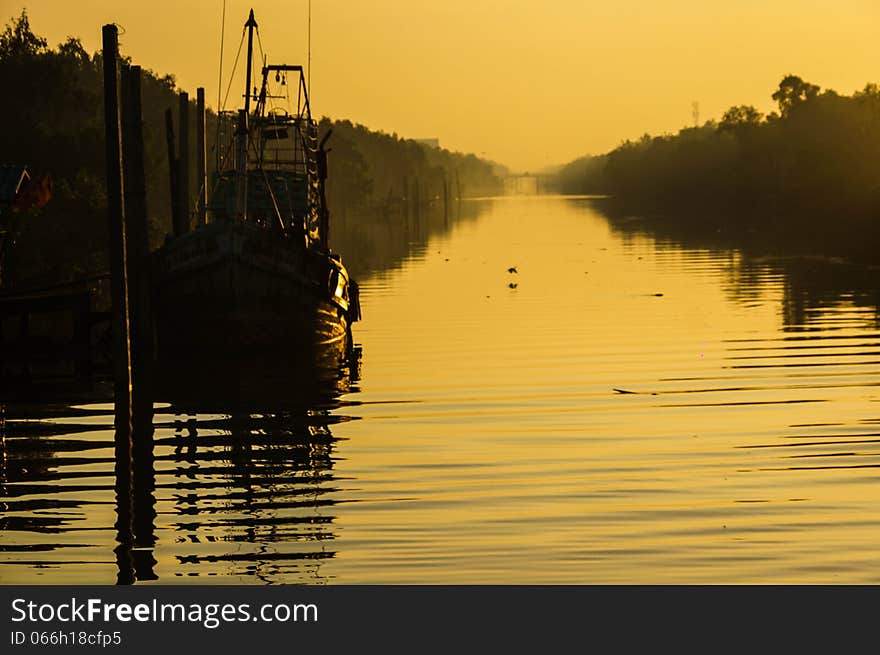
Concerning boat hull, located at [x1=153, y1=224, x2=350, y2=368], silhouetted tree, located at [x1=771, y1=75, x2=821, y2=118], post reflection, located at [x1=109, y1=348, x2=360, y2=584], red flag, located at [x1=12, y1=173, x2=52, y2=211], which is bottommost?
post reflection, located at [x1=109, y1=348, x2=360, y2=584]

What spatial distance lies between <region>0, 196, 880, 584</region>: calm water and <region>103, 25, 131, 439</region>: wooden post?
0.88 m

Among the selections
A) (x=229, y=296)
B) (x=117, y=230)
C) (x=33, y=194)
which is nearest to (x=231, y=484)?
(x=117, y=230)

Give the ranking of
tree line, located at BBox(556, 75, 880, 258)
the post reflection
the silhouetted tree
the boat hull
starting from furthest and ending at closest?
the silhouetted tree < tree line, located at BBox(556, 75, 880, 258) < the boat hull < the post reflection


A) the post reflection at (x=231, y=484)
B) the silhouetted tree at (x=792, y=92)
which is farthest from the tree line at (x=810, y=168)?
the post reflection at (x=231, y=484)

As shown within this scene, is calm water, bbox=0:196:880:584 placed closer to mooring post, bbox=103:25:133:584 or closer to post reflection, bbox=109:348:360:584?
post reflection, bbox=109:348:360:584

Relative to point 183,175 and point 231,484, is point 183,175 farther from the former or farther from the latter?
point 231,484

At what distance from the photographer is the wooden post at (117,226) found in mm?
26422

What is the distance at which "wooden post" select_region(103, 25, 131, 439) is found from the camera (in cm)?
2642

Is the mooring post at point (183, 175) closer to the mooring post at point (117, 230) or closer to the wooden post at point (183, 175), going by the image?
the wooden post at point (183, 175)

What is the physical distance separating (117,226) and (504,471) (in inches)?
374

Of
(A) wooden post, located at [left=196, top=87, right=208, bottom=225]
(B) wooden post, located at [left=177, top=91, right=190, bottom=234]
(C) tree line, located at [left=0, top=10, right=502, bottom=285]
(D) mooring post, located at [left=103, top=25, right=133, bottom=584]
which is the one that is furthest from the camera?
(C) tree line, located at [left=0, top=10, right=502, bottom=285]

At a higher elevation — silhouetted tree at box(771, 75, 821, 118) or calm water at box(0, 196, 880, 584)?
silhouetted tree at box(771, 75, 821, 118)

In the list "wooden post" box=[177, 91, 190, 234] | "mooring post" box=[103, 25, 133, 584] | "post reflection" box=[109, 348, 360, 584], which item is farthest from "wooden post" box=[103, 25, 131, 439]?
"wooden post" box=[177, 91, 190, 234]
